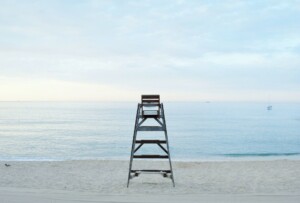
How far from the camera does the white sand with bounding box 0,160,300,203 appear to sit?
871 centimetres

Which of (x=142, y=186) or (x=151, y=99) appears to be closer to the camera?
(x=151, y=99)

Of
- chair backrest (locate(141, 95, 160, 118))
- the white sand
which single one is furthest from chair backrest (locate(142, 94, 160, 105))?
the white sand

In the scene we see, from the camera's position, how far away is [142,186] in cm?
1070

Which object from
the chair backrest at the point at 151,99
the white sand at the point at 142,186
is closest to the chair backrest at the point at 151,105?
the chair backrest at the point at 151,99

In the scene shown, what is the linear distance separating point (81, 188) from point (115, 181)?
5.46 ft

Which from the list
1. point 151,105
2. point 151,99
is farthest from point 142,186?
point 151,99

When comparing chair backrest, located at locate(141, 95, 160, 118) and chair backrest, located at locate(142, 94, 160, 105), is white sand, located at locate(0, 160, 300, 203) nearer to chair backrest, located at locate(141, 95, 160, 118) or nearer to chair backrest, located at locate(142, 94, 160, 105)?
chair backrest, located at locate(141, 95, 160, 118)

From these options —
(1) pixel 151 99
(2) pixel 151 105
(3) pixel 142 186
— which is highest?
(1) pixel 151 99

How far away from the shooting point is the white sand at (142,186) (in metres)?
8.71

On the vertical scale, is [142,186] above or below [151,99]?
below

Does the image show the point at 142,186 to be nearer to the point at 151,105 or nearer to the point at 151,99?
the point at 151,105

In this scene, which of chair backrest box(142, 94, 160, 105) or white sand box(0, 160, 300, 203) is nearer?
white sand box(0, 160, 300, 203)

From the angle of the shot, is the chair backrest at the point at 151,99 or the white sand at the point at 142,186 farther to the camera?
the chair backrest at the point at 151,99

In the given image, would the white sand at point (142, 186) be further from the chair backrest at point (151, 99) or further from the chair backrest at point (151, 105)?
the chair backrest at point (151, 99)
